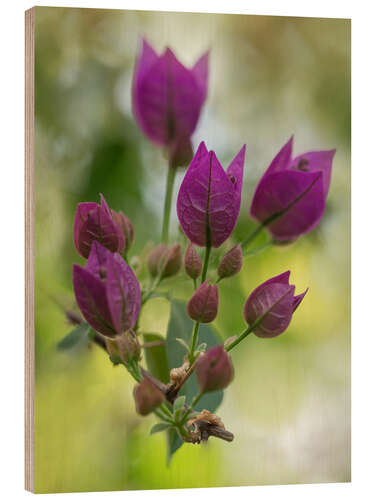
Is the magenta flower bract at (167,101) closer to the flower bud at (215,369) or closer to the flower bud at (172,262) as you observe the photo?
the flower bud at (172,262)

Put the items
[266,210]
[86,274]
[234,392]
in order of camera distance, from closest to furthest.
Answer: [86,274]
[266,210]
[234,392]

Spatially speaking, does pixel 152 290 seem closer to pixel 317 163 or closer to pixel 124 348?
pixel 124 348

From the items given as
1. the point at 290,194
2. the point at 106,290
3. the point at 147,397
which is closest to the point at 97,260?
the point at 106,290

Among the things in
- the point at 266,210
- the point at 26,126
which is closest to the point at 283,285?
the point at 266,210

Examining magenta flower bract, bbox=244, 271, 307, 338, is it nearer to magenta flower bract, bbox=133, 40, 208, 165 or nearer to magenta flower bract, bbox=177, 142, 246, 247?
magenta flower bract, bbox=177, 142, 246, 247

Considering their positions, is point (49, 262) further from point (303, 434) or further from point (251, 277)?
point (303, 434)

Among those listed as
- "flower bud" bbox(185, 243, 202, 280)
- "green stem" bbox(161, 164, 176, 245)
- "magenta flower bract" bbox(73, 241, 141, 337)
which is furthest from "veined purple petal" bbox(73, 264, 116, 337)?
"green stem" bbox(161, 164, 176, 245)
